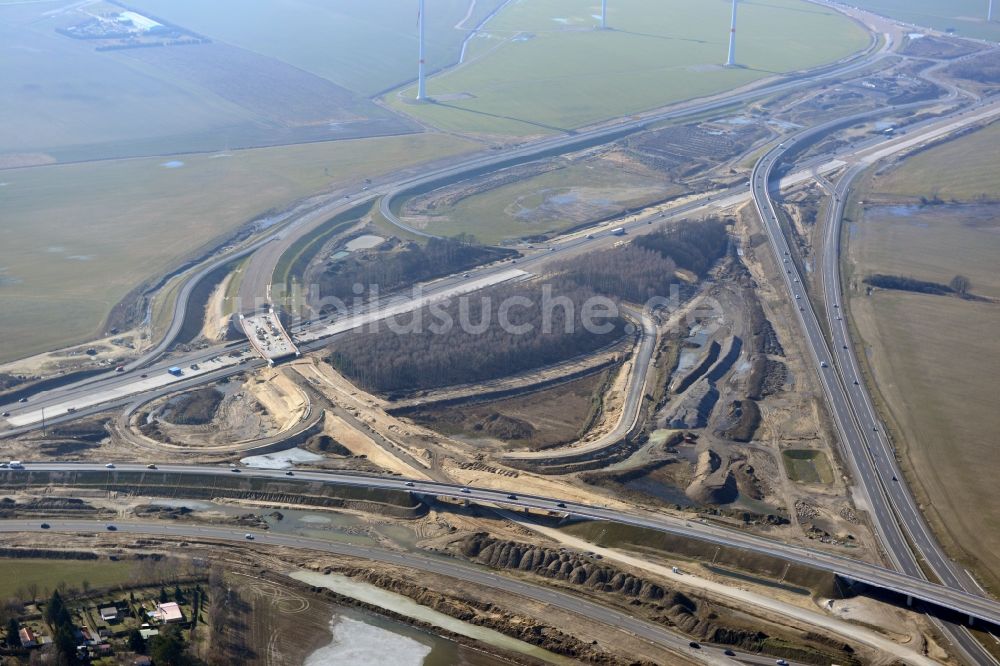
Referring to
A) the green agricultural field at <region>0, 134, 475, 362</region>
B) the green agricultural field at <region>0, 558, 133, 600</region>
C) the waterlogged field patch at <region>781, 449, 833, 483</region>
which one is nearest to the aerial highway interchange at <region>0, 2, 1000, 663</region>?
the waterlogged field patch at <region>781, 449, 833, 483</region>

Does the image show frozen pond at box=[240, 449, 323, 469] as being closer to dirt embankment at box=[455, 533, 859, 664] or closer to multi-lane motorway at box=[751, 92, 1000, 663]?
dirt embankment at box=[455, 533, 859, 664]

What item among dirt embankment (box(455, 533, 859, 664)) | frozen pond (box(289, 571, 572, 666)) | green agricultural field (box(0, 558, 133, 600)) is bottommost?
green agricultural field (box(0, 558, 133, 600))

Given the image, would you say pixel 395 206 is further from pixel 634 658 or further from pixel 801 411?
pixel 634 658

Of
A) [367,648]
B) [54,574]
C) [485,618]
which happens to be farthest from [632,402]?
[54,574]

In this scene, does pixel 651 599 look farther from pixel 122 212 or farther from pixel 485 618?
pixel 122 212

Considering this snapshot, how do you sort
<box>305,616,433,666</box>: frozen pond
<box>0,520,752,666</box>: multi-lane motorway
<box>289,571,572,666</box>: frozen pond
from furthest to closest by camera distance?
1. <box>289,571,572,666</box>: frozen pond
2. <box>0,520,752,666</box>: multi-lane motorway
3. <box>305,616,433,666</box>: frozen pond

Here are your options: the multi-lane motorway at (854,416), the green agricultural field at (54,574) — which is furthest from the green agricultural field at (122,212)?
the multi-lane motorway at (854,416)

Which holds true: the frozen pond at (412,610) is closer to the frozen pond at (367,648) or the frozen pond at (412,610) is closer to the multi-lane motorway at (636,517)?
the frozen pond at (367,648)

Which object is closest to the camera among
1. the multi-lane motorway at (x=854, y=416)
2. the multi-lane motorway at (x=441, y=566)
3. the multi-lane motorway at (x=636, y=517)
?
the multi-lane motorway at (x=441, y=566)
